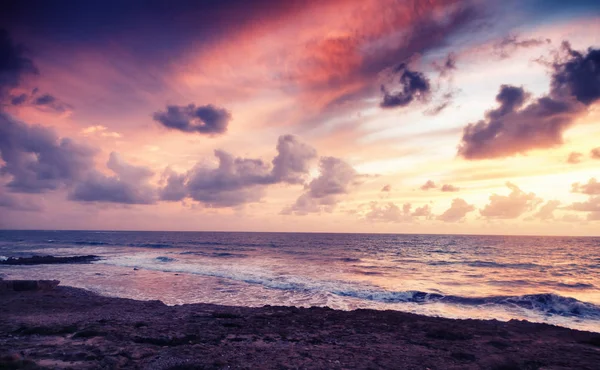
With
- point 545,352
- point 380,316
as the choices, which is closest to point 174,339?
point 380,316

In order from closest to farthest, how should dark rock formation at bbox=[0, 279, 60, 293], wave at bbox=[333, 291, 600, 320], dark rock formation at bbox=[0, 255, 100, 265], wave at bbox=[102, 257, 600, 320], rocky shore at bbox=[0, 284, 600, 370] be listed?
rocky shore at bbox=[0, 284, 600, 370]
wave at bbox=[333, 291, 600, 320]
wave at bbox=[102, 257, 600, 320]
dark rock formation at bbox=[0, 279, 60, 293]
dark rock formation at bbox=[0, 255, 100, 265]

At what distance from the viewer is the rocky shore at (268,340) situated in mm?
9961

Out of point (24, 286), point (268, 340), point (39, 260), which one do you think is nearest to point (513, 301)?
point (268, 340)

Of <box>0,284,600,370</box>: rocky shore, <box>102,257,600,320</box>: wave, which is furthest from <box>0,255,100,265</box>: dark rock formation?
<box>0,284,600,370</box>: rocky shore

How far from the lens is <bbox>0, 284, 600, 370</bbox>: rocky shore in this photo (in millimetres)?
9961

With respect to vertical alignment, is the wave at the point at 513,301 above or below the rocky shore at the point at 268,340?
below

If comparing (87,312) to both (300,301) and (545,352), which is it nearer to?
(300,301)

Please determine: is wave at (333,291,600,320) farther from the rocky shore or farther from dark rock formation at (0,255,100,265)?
dark rock formation at (0,255,100,265)

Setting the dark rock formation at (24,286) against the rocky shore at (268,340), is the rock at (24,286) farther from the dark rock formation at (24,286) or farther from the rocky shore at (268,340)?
the rocky shore at (268,340)

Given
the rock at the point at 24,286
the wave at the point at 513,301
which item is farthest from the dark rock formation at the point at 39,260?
the wave at the point at 513,301

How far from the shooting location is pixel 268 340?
1241 cm

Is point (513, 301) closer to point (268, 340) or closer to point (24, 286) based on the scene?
point (268, 340)

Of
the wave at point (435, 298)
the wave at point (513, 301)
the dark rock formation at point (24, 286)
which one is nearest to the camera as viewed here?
the wave at point (513, 301)

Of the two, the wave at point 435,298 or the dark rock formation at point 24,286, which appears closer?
the wave at point 435,298
